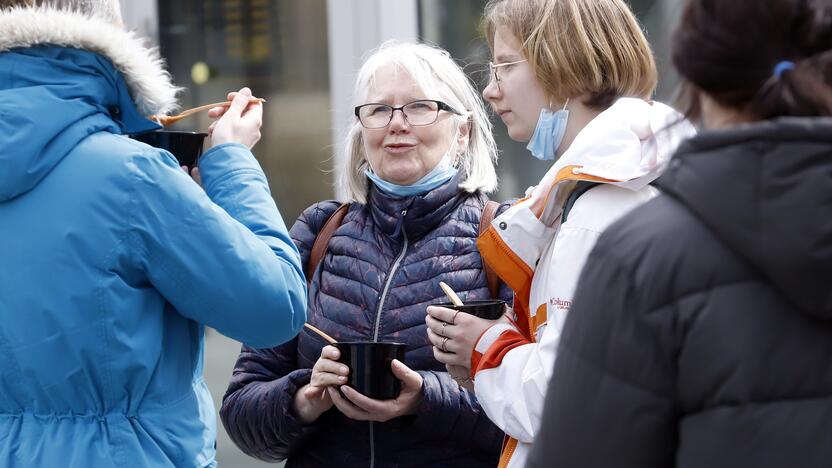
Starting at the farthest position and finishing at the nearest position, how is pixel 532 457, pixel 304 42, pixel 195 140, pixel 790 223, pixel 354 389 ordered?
pixel 304 42 < pixel 354 389 < pixel 195 140 < pixel 532 457 < pixel 790 223

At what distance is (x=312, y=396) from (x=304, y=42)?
91.5 inches

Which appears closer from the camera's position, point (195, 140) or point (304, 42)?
point (195, 140)

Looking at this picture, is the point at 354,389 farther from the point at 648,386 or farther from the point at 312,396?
the point at 648,386

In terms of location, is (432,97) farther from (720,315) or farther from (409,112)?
(720,315)

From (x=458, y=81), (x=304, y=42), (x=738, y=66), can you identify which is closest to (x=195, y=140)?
(x=458, y=81)

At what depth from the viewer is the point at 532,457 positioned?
1.33 m

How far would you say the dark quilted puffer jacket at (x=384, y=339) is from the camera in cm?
247

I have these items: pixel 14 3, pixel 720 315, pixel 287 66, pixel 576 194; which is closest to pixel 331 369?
pixel 576 194

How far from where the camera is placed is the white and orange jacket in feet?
6.15

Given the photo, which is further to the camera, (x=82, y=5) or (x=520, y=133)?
(x=520, y=133)

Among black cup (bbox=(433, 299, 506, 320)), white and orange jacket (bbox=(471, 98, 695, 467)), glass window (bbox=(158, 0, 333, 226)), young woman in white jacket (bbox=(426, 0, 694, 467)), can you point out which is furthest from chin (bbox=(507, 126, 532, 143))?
glass window (bbox=(158, 0, 333, 226))

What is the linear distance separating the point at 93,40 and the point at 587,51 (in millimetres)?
930

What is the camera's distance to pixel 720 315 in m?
1.18

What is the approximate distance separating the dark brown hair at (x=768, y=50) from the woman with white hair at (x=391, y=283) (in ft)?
4.05
